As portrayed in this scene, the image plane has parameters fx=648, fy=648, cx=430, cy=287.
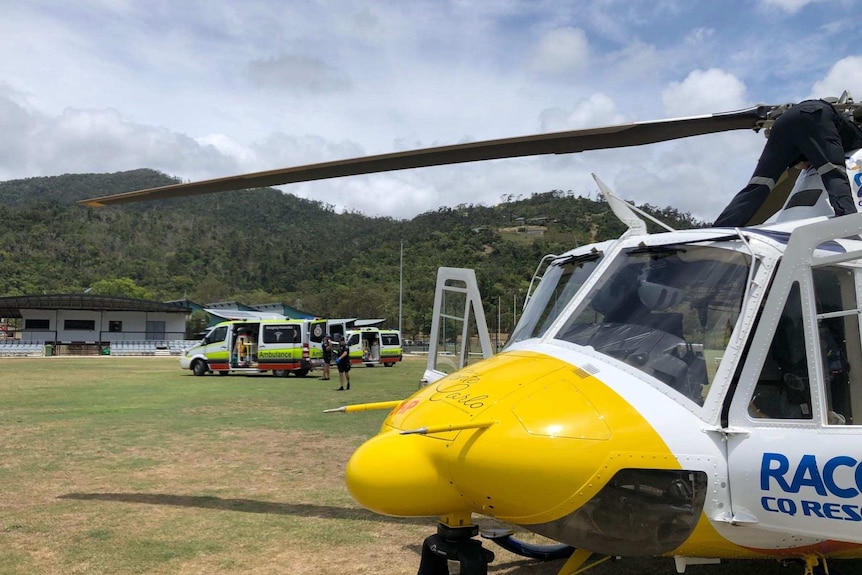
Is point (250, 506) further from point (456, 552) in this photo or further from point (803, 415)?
point (803, 415)

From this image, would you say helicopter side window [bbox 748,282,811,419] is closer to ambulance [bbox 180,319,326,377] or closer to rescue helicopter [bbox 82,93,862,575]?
rescue helicopter [bbox 82,93,862,575]

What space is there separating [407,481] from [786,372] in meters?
2.13

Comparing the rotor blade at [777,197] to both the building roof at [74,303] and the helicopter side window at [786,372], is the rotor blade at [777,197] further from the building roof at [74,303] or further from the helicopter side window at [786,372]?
the building roof at [74,303]

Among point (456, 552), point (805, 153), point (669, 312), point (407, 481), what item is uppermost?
point (805, 153)

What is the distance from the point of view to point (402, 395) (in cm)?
1795

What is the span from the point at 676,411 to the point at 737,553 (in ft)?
2.76

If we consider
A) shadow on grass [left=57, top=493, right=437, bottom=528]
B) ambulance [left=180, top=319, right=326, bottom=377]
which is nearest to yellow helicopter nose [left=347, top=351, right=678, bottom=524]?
shadow on grass [left=57, top=493, right=437, bottom=528]

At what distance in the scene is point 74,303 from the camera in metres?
55.2

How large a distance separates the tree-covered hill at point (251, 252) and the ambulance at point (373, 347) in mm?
32854

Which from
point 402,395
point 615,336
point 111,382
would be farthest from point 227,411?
point 615,336

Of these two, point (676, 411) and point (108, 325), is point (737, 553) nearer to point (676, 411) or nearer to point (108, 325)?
point (676, 411)

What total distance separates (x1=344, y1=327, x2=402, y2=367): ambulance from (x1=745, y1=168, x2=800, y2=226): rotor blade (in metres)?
28.5

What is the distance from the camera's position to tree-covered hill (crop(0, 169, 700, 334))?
85.6 m

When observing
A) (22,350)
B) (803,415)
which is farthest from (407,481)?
(22,350)
